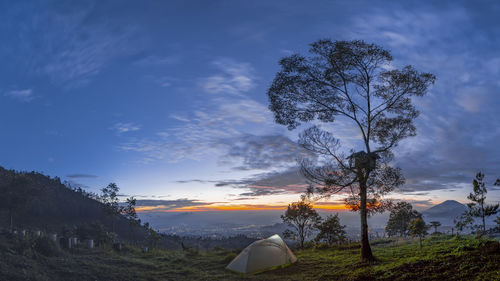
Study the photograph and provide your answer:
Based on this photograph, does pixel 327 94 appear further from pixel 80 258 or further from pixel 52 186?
pixel 52 186

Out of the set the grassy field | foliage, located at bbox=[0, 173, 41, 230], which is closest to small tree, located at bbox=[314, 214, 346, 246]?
the grassy field

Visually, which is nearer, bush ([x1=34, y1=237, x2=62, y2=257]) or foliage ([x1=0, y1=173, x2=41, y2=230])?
bush ([x1=34, y1=237, x2=62, y2=257])

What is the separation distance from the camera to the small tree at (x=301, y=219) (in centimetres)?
3612

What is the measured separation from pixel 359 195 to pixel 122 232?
76584 mm

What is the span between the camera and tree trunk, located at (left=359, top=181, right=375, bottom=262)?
57.3ft

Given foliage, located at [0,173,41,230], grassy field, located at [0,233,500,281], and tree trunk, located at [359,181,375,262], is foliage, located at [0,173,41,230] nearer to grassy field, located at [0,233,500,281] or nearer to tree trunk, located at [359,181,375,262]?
grassy field, located at [0,233,500,281]

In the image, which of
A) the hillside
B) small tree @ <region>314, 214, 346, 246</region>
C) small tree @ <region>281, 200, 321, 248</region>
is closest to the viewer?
small tree @ <region>314, 214, 346, 246</region>

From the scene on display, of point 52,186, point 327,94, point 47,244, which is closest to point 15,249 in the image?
point 47,244

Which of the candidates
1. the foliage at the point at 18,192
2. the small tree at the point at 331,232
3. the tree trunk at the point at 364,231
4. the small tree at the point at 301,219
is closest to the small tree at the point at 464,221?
the tree trunk at the point at 364,231

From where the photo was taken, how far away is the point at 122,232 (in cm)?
7988

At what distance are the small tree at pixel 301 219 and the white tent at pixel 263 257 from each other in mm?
15157

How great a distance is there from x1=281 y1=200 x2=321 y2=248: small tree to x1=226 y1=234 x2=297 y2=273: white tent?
1516 cm

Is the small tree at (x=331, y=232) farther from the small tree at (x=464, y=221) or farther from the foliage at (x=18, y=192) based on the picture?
the foliage at (x=18, y=192)

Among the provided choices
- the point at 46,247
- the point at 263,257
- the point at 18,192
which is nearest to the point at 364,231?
the point at 263,257
